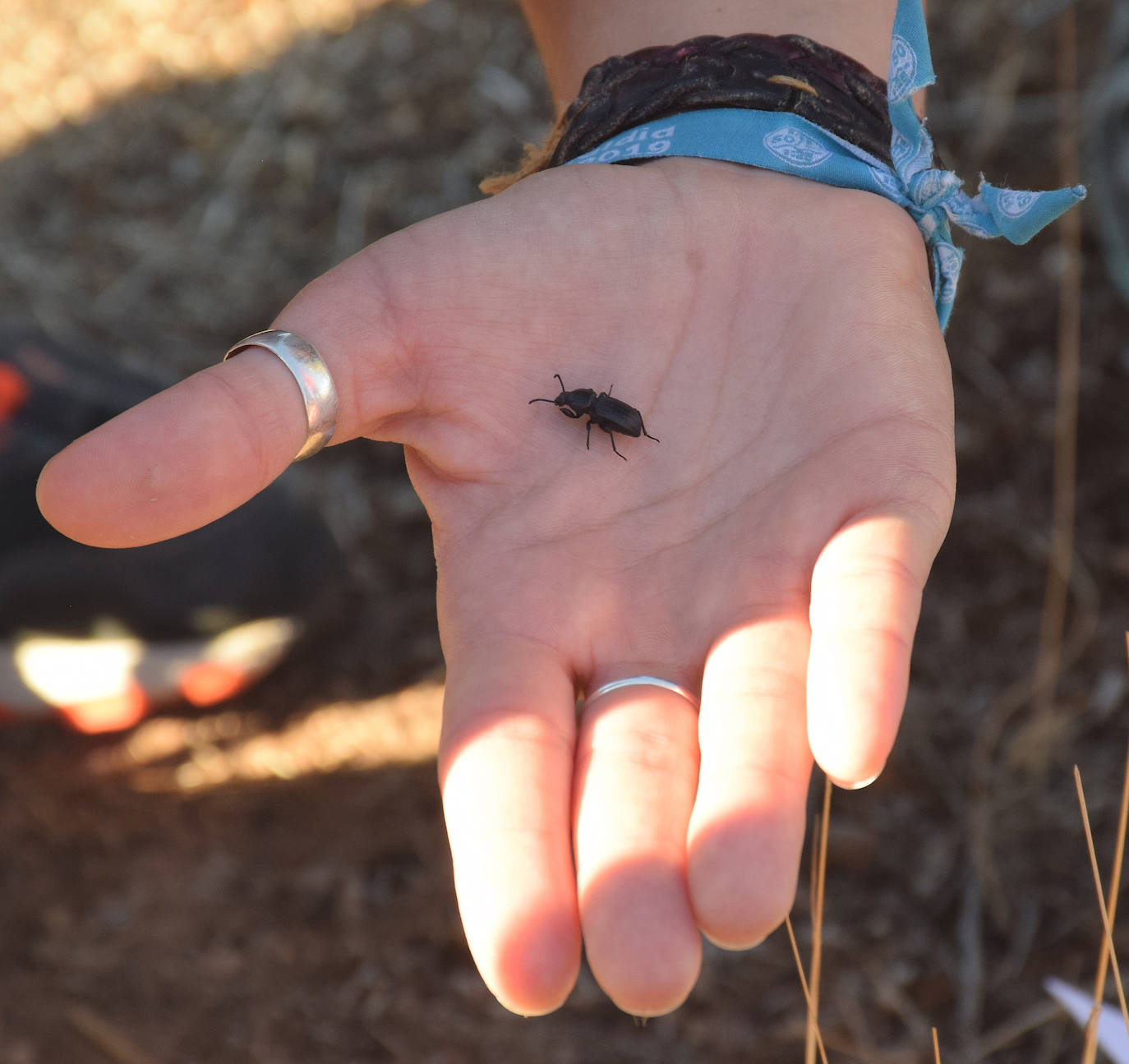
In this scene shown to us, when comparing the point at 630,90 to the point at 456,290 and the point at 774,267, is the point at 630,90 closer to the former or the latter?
the point at 774,267

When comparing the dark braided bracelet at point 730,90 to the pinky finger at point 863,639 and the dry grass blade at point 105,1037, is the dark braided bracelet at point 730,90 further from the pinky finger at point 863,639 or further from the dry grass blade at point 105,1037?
the dry grass blade at point 105,1037

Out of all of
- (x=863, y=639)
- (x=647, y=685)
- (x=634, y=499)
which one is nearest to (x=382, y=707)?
(x=634, y=499)

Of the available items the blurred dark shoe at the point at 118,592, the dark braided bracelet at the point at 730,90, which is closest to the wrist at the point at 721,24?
the dark braided bracelet at the point at 730,90

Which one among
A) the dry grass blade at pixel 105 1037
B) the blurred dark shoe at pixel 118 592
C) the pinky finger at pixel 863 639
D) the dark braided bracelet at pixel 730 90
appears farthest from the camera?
the blurred dark shoe at pixel 118 592

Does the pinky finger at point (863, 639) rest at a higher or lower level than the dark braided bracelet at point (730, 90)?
lower

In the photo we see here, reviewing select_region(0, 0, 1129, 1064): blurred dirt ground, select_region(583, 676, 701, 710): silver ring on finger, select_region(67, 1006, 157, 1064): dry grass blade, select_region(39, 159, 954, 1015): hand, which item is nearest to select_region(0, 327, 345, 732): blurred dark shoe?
select_region(0, 0, 1129, 1064): blurred dirt ground

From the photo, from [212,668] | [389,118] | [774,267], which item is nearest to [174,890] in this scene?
[212,668]

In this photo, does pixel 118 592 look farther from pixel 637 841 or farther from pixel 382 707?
pixel 637 841

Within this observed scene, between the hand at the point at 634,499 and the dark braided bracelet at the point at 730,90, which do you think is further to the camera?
the dark braided bracelet at the point at 730,90
